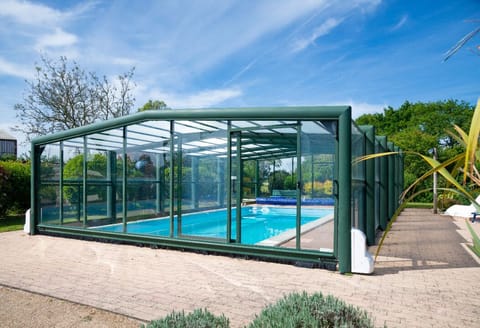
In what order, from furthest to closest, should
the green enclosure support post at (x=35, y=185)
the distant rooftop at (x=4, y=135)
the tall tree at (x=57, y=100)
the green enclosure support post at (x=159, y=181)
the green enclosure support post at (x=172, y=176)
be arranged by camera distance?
the distant rooftop at (x=4, y=135) → the tall tree at (x=57, y=100) → the green enclosure support post at (x=35, y=185) → the green enclosure support post at (x=159, y=181) → the green enclosure support post at (x=172, y=176)

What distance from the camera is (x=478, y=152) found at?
5.19 ft

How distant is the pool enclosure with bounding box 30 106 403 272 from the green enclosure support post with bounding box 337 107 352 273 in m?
0.02

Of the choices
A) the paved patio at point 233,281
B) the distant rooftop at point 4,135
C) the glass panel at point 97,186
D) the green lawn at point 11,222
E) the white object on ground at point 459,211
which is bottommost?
the green lawn at point 11,222

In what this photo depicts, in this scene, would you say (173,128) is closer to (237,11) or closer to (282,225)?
(282,225)

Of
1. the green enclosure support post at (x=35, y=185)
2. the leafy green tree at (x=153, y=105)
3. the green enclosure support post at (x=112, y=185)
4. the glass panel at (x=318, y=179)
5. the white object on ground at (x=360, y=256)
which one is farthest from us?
the leafy green tree at (x=153, y=105)

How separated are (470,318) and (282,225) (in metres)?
3.97

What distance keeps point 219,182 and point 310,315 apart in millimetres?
5194

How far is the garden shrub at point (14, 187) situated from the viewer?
12.8 metres

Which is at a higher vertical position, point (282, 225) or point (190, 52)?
point (190, 52)

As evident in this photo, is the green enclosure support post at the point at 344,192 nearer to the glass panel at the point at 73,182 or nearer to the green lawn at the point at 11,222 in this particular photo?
the glass panel at the point at 73,182

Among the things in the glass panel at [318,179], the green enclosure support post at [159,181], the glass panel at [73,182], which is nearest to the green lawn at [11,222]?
the glass panel at [73,182]

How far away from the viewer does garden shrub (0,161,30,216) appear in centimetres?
1281

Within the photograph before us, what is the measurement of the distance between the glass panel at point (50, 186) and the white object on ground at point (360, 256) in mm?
7611

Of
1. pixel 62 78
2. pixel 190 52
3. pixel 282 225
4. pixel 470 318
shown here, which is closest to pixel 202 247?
pixel 282 225
